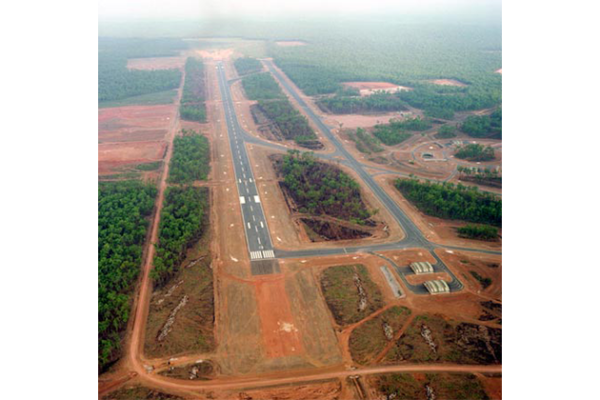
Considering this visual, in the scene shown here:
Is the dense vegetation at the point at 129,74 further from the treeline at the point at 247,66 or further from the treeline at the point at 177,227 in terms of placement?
the treeline at the point at 177,227

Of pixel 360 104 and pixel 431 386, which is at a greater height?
pixel 360 104

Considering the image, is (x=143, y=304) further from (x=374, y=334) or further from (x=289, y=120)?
(x=289, y=120)

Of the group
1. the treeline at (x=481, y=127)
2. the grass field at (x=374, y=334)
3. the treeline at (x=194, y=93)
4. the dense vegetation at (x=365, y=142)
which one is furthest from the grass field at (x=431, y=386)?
the treeline at (x=194, y=93)

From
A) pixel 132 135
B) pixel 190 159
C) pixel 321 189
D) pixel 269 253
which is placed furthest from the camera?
pixel 132 135

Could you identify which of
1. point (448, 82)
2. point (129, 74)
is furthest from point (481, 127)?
point (129, 74)
